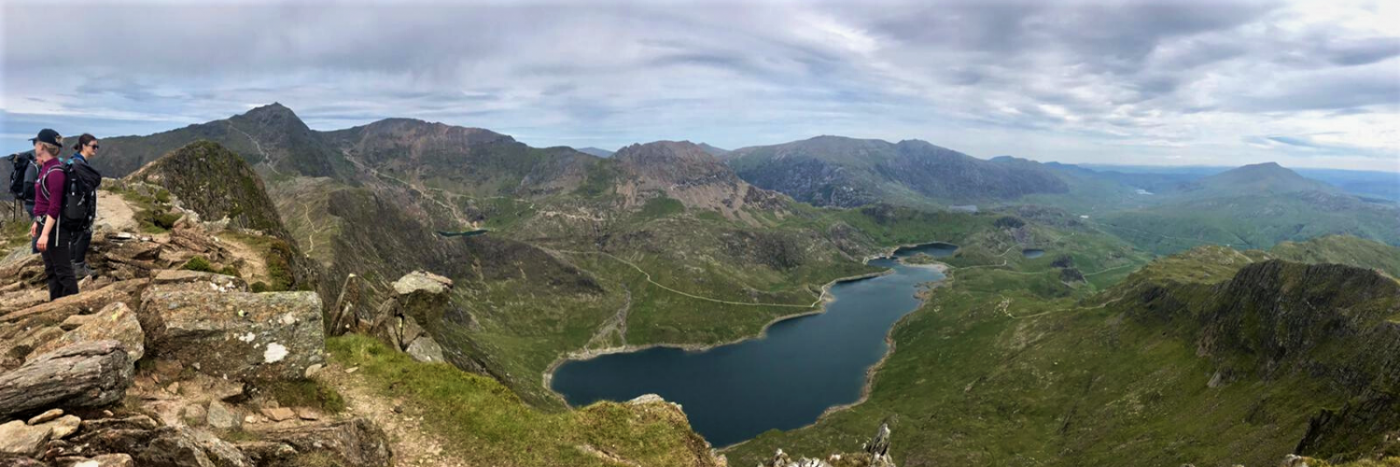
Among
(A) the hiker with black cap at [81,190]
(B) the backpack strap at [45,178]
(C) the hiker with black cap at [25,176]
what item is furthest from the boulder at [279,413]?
(C) the hiker with black cap at [25,176]

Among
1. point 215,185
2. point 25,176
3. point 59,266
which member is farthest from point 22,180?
point 215,185

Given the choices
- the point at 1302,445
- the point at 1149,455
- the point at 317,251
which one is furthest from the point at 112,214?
the point at 317,251

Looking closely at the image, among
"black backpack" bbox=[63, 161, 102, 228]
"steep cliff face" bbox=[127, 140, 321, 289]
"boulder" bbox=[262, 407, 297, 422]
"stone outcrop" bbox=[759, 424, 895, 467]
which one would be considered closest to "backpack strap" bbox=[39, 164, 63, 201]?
"black backpack" bbox=[63, 161, 102, 228]

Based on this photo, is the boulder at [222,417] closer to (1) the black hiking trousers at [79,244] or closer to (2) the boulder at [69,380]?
(2) the boulder at [69,380]

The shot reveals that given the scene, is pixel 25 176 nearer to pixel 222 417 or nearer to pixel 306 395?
pixel 222 417

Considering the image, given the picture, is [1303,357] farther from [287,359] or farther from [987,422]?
[287,359]

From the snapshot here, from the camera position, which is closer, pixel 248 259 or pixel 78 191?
pixel 78 191

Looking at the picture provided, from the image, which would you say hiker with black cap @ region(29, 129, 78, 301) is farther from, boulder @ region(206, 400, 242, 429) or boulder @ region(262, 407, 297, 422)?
boulder @ region(262, 407, 297, 422)
